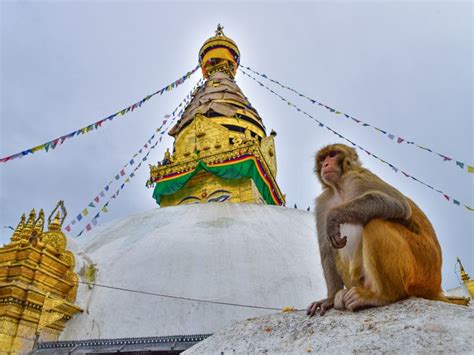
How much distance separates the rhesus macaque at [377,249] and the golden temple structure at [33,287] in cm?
440

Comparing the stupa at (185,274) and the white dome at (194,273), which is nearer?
the stupa at (185,274)

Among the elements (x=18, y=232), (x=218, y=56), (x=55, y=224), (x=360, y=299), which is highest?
(x=218, y=56)

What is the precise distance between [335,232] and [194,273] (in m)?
3.98

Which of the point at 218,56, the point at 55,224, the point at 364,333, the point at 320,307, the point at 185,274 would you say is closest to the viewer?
the point at 364,333

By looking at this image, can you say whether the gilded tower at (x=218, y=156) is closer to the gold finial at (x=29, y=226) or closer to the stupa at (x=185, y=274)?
the stupa at (x=185, y=274)

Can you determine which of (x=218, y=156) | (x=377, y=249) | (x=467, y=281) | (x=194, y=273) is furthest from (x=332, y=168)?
(x=218, y=156)

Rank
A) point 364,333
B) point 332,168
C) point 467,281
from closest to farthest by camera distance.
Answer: point 364,333 < point 332,168 < point 467,281

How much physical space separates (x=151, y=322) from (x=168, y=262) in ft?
3.42

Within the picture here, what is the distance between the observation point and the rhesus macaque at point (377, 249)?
1.79m

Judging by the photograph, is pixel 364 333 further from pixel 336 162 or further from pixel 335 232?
pixel 336 162

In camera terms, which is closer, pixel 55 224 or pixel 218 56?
pixel 55 224

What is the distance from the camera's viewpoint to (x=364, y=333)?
1.56 meters

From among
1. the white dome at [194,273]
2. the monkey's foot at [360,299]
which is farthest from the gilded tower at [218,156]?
the monkey's foot at [360,299]

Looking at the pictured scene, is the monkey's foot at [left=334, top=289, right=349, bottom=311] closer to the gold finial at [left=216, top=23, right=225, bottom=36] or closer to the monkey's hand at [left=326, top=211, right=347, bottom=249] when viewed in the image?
the monkey's hand at [left=326, top=211, right=347, bottom=249]
